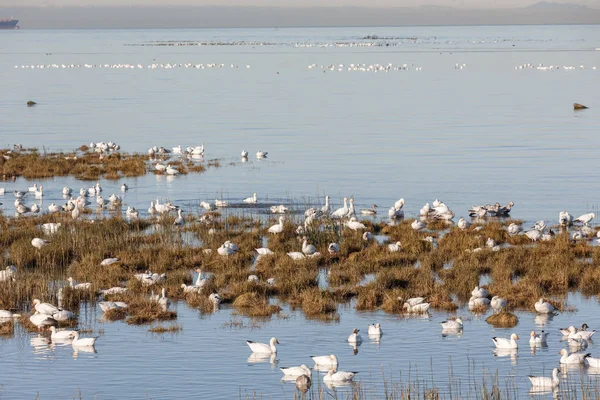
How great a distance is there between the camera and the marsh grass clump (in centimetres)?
1955

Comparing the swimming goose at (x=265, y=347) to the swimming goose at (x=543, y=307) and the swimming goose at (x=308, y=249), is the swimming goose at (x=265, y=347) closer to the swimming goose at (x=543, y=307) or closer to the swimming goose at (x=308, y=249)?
the swimming goose at (x=543, y=307)

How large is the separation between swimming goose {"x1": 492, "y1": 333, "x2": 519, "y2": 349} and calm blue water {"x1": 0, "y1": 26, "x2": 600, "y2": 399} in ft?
1.03

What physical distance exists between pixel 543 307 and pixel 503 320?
3.19 feet

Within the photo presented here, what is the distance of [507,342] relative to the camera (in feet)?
58.2

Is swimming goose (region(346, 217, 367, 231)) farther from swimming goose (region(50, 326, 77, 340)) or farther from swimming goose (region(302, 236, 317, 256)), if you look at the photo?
swimming goose (region(50, 326, 77, 340))

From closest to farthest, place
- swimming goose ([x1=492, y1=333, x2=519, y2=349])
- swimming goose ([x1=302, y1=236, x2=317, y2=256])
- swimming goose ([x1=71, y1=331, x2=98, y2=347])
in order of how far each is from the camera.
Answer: swimming goose ([x1=492, y1=333, x2=519, y2=349]) → swimming goose ([x1=71, y1=331, x2=98, y2=347]) → swimming goose ([x1=302, y1=236, x2=317, y2=256])

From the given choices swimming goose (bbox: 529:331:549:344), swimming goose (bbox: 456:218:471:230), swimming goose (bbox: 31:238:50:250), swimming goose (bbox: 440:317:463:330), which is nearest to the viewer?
swimming goose (bbox: 529:331:549:344)

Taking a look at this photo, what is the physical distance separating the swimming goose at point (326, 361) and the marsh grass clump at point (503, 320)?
13.9 feet

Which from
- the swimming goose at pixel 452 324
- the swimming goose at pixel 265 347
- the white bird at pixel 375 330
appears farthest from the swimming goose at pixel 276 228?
the swimming goose at pixel 265 347

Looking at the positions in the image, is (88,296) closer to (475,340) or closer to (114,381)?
(114,381)

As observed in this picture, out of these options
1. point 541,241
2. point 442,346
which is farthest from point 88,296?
point 541,241

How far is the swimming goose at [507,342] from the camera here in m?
17.7

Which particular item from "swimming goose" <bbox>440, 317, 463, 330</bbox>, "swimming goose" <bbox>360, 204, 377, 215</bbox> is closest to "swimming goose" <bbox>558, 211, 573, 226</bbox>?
"swimming goose" <bbox>360, 204, 377, 215</bbox>

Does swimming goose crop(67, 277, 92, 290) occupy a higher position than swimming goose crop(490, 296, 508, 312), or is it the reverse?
swimming goose crop(67, 277, 92, 290)
